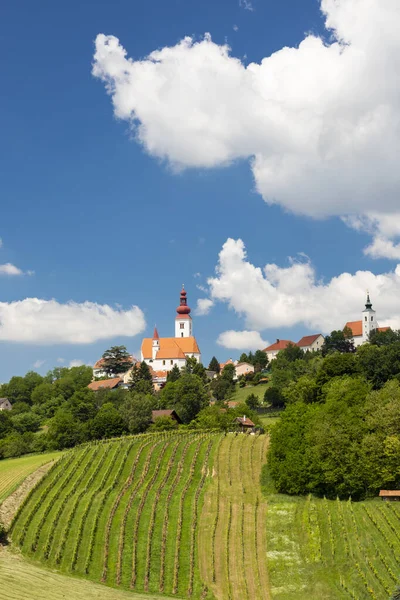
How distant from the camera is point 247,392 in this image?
14550 centimetres

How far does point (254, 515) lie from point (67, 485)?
17561 millimetres

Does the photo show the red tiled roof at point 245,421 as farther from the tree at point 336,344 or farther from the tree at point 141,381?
the tree at point 336,344

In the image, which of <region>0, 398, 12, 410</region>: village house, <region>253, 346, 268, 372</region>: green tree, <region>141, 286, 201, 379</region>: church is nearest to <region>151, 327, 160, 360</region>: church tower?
<region>141, 286, 201, 379</region>: church

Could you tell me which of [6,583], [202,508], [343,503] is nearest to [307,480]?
[343,503]

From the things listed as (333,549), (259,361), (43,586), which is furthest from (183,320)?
(43,586)

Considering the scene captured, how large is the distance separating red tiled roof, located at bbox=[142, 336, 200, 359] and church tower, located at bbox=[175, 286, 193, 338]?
5.85 meters

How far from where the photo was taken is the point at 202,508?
50688mm

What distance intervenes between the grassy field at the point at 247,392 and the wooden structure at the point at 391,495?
8432 centimetres

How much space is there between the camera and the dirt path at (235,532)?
39.7 meters

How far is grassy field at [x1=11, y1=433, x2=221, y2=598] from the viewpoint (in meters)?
41.3

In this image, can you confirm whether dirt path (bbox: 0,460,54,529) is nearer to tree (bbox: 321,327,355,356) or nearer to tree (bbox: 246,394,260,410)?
tree (bbox: 246,394,260,410)

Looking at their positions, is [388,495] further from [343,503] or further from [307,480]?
[307,480]

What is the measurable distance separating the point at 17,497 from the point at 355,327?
14589cm

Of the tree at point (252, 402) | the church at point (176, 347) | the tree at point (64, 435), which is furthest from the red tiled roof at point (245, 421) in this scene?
the church at point (176, 347)
